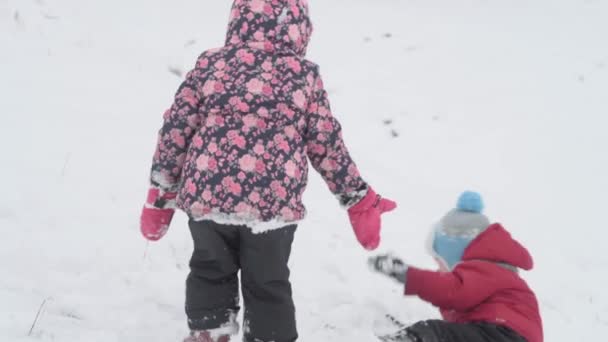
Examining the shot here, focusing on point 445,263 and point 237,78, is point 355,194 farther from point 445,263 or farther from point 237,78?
point 237,78

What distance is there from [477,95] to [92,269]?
604 centimetres

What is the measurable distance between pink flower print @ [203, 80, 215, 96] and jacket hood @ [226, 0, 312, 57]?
0.79 feet

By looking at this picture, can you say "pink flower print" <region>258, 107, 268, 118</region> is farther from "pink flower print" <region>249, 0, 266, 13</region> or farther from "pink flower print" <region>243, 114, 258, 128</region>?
"pink flower print" <region>249, 0, 266, 13</region>

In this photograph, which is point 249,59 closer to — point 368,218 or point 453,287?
point 368,218

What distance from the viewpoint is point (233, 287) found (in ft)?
8.41

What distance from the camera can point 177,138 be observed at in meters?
2.51

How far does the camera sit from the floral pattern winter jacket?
2332 millimetres

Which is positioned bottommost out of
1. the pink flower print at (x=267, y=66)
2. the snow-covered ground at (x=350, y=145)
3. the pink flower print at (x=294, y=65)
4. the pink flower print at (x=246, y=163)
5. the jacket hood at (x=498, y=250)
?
the snow-covered ground at (x=350, y=145)

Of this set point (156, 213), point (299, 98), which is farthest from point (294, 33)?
point (156, 213)

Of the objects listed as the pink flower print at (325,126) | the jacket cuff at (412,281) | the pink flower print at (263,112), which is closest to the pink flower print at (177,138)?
the pink flower print at (263,112)

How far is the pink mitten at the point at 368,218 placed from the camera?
2.64 metres

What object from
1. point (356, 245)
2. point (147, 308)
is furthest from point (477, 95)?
point (147, 308)

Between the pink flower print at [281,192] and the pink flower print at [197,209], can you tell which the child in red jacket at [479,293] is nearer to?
the pink flower print at [281,192]

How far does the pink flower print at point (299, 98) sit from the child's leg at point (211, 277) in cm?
64
